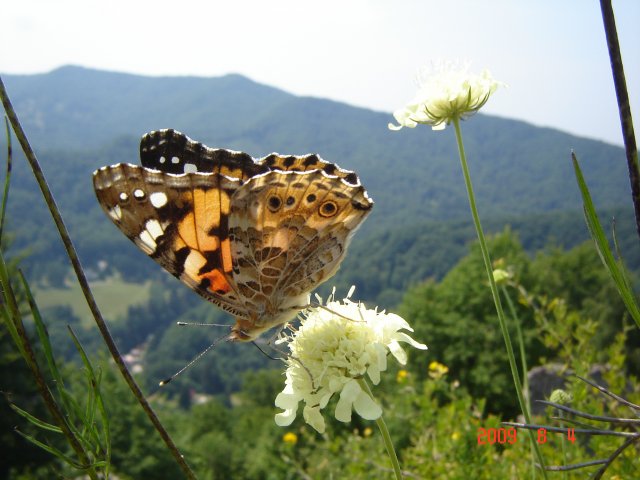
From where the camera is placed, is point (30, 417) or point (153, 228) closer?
point (30, 417)

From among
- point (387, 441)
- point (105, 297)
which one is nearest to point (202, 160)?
point (387, 441)


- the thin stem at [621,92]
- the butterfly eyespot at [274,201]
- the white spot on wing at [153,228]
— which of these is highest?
the thin stem at [621,92]

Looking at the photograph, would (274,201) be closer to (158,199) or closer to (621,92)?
(158,199)

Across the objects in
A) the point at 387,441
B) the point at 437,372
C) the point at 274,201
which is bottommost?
the point at 437,372

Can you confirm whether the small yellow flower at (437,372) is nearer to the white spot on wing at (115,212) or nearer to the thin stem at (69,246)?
the white spot on wing at (115,212)
